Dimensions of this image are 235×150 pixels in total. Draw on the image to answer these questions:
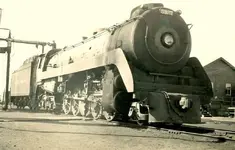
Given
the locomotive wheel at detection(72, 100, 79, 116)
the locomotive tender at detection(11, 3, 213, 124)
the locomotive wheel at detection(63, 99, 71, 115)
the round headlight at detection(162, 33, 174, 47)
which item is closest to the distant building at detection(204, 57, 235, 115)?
the locomotive wheel at detection(63, 99, 71, 115)

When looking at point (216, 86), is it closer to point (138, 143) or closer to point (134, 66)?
point (134, 66)

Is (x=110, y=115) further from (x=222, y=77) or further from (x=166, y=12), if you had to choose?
(x=222, y=77)

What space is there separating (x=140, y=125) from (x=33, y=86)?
1148cm

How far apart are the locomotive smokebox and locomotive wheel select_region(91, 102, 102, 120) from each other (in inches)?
103

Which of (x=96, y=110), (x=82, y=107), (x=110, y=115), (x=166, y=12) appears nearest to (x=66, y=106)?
(x=82, y=107)

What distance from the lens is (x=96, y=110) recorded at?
1110 centimetres

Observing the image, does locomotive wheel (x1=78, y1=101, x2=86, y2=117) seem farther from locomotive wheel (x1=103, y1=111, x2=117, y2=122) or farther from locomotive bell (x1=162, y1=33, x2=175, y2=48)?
locomotive bell (x1=162, y1=33, x2=175, y2=48)

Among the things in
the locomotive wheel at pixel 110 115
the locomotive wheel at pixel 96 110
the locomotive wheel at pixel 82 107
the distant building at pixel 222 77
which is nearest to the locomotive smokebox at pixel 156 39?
the locomotive wheel at pixel 110 115

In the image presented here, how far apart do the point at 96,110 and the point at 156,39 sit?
364 cm

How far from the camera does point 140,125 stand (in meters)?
8.67

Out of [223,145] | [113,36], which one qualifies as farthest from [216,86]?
[223,145]

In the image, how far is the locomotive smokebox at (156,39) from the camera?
28.6ft

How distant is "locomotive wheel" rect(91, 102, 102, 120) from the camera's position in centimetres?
1085

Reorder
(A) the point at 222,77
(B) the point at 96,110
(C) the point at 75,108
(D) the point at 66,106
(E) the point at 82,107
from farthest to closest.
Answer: (A) the point at 222,77 → (D) the point at 66,106 → (C) the point at 75,108 → (E) the point at 82,107 → (B) the point at 96,110
